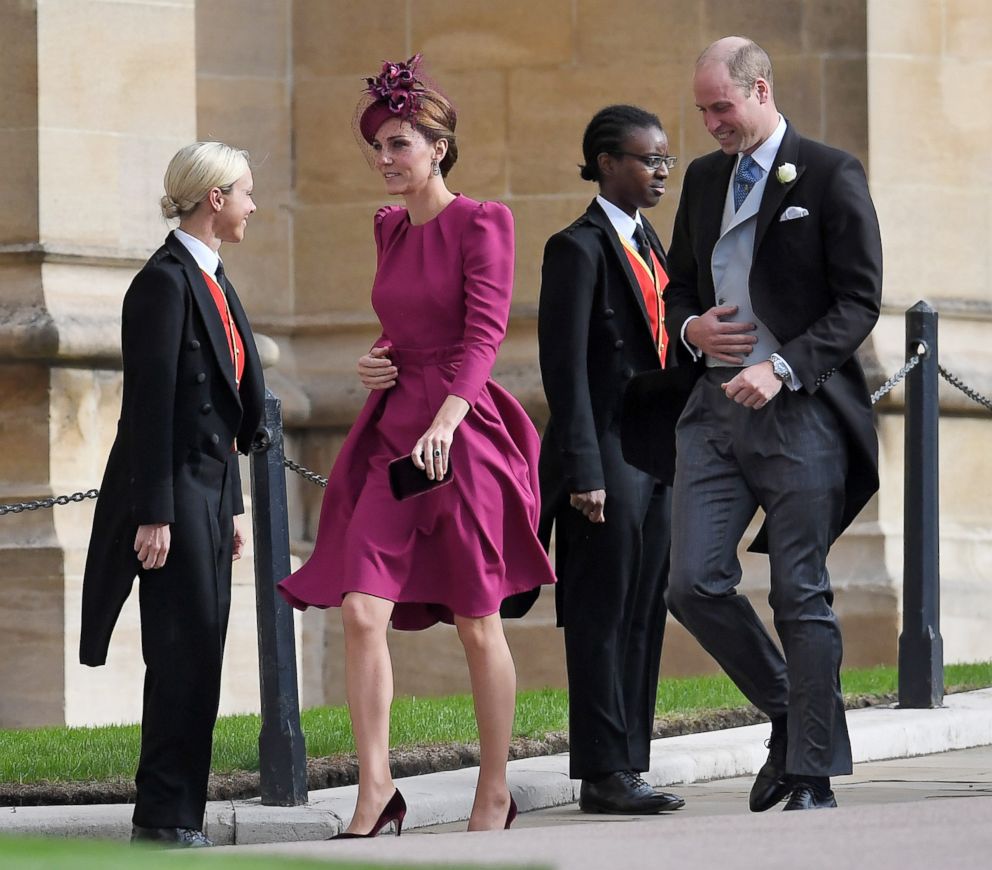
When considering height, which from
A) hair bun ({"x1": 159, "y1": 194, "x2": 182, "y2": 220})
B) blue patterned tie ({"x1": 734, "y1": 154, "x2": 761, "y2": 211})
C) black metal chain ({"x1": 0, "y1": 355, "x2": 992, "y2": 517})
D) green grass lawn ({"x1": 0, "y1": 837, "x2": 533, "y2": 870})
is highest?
blue patterned tie ({"x1": 734, "y1": 154, "x2": 761, "y2": 211})

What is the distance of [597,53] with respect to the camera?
10.9 metres

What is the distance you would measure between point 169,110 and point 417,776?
3.83 meters

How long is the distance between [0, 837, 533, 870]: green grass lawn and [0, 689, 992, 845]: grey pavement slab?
226 cm

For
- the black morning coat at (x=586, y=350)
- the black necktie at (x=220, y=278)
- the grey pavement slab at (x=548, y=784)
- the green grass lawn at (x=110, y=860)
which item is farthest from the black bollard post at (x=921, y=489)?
the green grass lawn at (x=110, y=860)

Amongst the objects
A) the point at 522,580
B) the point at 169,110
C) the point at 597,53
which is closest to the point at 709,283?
the point at 522,580

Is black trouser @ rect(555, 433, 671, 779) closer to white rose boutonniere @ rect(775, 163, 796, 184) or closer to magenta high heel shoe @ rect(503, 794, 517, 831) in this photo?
magenta high heel shoe @ rect(503, 794, 517, 831)

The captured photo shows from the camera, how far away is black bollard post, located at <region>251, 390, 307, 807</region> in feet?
19.7

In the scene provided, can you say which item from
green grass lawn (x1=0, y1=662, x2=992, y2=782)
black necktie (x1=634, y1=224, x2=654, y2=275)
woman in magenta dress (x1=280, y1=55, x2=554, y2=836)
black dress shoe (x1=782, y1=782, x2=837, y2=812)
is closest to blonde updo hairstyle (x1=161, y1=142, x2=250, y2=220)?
woman in magenta dress (x1=280, y1=55, x2=554, y2=836)

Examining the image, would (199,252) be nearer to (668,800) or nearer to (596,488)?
(596,488)

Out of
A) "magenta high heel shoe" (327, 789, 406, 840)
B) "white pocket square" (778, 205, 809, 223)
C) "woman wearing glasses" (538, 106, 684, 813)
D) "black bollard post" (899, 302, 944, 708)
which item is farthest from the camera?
"black bollard post" (899, 302, 944, 708)

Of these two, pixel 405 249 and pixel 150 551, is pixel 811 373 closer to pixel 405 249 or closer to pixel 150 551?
pixel 405 249

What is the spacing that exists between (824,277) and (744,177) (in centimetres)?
32

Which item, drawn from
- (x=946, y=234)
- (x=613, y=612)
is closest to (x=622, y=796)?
(x=613, y=612)

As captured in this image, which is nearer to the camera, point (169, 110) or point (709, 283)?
point (709, 283)
